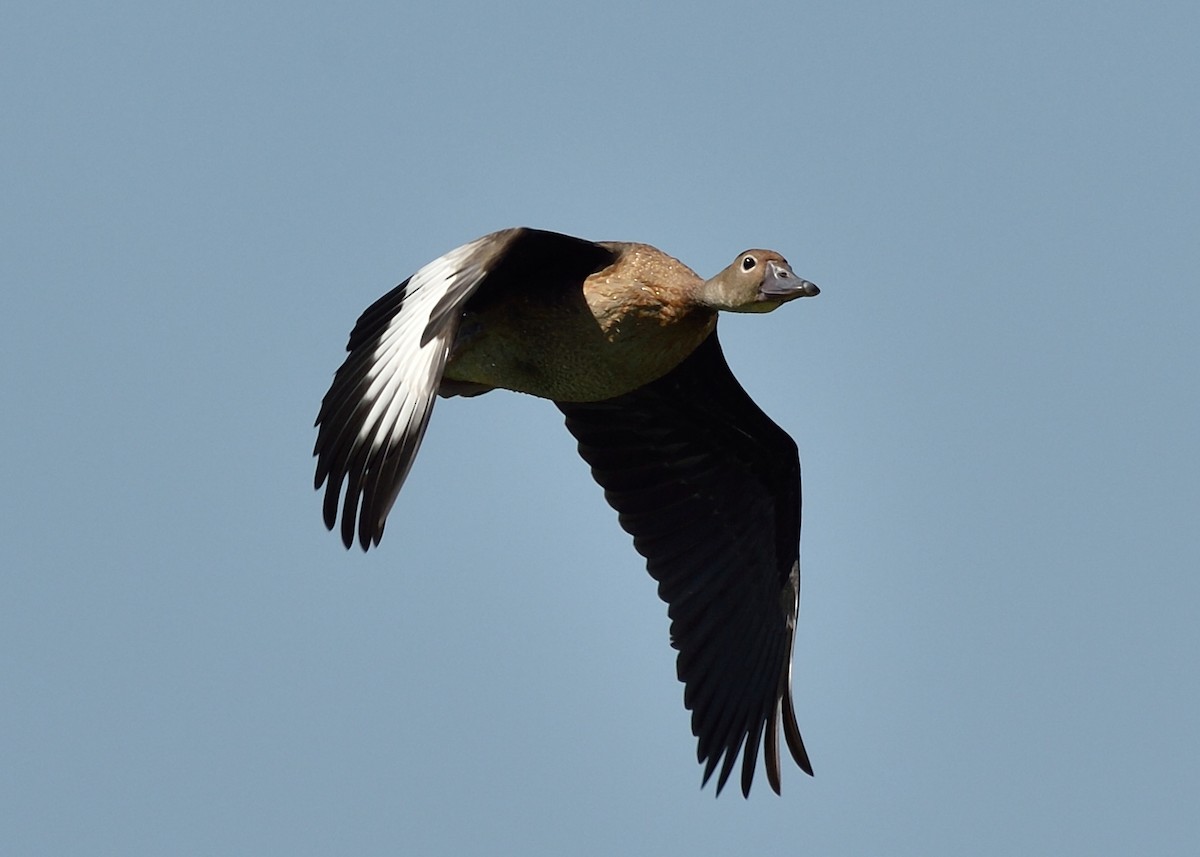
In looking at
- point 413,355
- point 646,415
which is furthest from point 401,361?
point 646,415

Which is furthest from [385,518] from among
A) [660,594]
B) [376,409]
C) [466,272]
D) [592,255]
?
[660,594]

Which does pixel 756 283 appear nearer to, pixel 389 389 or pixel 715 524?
pixel 389 389

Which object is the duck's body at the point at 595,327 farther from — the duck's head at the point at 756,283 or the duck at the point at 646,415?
the duck's head at the point at 756,283

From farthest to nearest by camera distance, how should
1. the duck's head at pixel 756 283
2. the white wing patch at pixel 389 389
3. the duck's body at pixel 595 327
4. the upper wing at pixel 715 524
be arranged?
the upper wing at pixel 715 524
the duck's body at pixel 595 327
the duck's head at pixel 756 283
the white wing patch at pixel 389 389

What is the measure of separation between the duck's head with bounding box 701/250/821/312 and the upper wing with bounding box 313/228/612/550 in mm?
757

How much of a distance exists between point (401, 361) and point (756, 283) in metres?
1.87

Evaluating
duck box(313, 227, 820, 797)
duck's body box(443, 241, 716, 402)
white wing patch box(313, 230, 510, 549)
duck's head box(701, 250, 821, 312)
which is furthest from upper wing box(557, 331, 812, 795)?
white wing patch box(313, 230, 510, 549)

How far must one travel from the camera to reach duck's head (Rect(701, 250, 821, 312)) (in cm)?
1012

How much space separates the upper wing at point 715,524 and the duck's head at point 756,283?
1.61 meters

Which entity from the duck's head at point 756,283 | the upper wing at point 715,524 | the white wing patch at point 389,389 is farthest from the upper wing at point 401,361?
the upper wing at point 715,524

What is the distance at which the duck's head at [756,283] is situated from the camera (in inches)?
399

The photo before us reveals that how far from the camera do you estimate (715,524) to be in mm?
12227

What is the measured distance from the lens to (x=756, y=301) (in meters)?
10.2

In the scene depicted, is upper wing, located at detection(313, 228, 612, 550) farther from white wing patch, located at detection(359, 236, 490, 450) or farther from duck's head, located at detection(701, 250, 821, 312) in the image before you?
duck's head, located at detection(701, 250, 821, 312)
